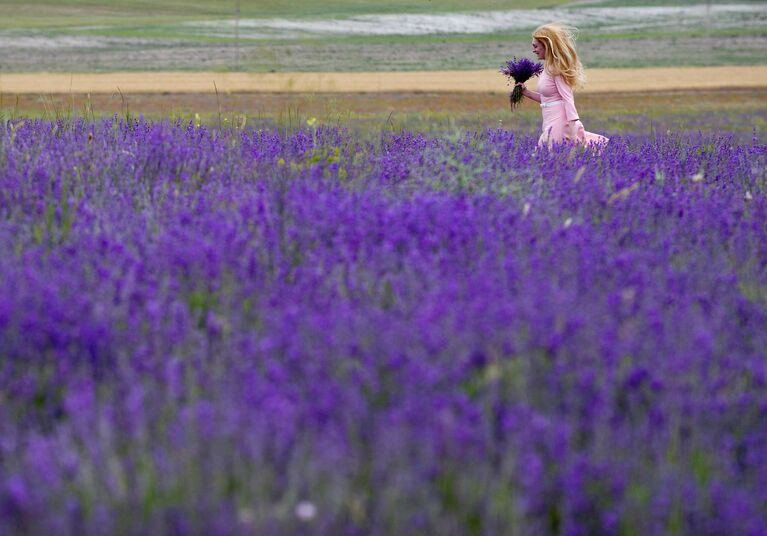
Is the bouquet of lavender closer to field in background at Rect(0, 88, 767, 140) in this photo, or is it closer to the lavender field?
the lavender field

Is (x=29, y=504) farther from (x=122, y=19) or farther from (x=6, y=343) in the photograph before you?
(x=122, y=19)

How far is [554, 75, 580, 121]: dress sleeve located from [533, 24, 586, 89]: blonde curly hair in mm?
35

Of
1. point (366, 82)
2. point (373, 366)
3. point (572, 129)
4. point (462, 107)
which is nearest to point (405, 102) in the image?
point (462, 107)

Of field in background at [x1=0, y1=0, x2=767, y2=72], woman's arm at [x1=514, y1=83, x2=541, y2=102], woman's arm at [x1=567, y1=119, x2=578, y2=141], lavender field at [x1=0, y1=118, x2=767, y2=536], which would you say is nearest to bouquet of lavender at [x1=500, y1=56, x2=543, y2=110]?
woman's arm at [x1=514, y1=83, x2=541, y2=102]

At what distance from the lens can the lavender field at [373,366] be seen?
5.35ft

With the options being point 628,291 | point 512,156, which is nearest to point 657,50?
point 512,156

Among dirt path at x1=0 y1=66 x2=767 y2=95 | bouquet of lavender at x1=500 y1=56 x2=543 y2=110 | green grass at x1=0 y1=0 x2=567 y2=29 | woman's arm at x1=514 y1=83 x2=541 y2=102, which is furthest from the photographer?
green grass at x1=0 y1=0 x2=567 y2=29

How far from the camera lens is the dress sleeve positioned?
7215 mm

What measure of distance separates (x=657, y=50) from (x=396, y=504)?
41.9 meters

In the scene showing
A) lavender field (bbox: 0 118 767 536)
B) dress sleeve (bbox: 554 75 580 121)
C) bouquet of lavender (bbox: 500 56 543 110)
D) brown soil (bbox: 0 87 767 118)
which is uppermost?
bouquet of lavender (bbox: 500 56 543 110)

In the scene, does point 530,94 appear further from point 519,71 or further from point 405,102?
point 405,102

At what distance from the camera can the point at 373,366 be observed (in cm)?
201

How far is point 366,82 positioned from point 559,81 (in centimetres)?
1854

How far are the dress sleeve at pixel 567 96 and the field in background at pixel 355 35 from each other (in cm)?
2060
